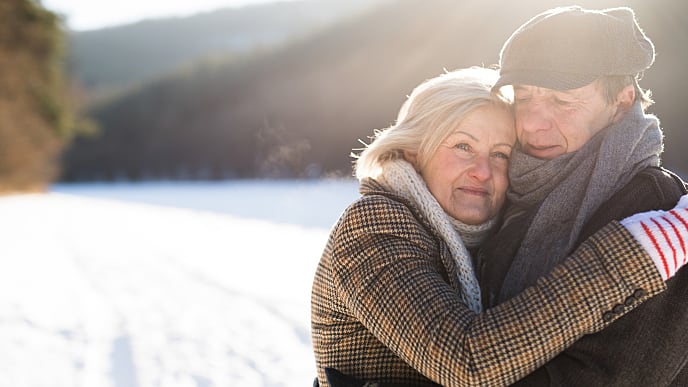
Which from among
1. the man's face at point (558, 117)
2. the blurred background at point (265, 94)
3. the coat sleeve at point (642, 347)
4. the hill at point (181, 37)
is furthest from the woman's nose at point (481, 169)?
the hill at point (181, 37)

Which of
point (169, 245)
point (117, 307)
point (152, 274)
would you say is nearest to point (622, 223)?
point (117, 307)

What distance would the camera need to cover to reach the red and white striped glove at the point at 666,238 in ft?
5.06

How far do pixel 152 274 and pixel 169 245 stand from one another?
7.97 feet

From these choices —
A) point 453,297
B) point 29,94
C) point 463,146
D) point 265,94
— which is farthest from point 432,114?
point 265,94

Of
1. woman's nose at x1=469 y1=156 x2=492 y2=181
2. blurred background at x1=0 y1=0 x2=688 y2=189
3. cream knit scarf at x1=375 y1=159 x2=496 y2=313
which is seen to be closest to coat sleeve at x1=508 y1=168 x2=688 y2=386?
cream knit scarf at x1=375 y1=159 x2=496 y2=313

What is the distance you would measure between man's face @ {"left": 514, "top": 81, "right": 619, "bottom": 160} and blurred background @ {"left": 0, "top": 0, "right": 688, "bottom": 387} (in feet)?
2.09

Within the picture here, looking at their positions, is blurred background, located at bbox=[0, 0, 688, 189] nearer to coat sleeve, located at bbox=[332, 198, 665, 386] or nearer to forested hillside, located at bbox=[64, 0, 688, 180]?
forested hillside, located at bbox=[64, 0, 688, 180]

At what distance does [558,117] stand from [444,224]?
1.42 ft

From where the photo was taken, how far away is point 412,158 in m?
2.13

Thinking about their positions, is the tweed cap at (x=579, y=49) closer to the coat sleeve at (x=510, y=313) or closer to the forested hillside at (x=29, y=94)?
the coat sleeve at (x=510, y=313)

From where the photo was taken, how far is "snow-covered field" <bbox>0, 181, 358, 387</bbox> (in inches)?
165

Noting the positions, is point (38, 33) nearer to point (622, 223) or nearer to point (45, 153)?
point (45, 153)

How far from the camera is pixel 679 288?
1646mm

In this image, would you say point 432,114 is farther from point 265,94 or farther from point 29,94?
point 265,94
